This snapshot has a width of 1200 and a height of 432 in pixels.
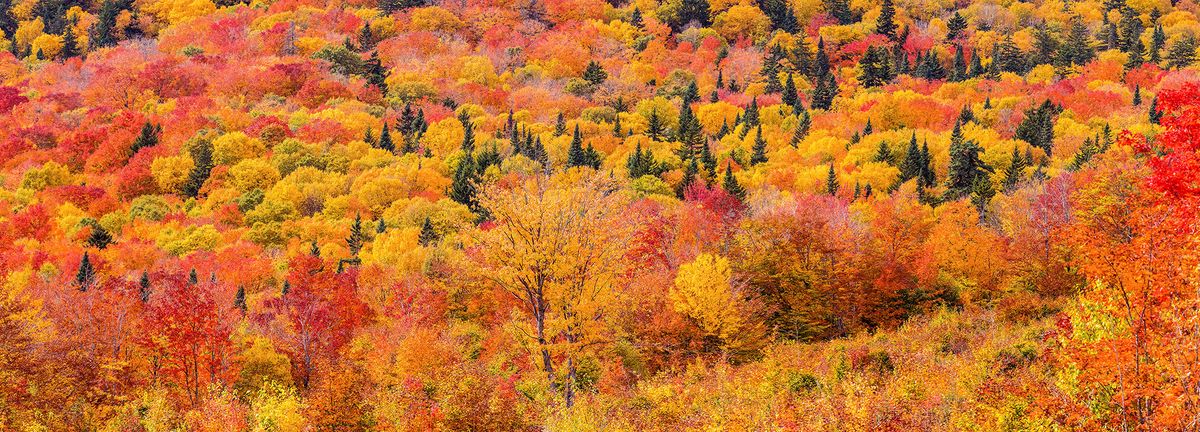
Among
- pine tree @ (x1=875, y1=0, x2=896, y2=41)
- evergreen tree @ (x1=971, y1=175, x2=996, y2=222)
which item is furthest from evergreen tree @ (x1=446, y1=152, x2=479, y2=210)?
pine tree @ (x1=875, y1=0, x2=896, y2=41)

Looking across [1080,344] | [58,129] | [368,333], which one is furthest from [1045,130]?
[58,129]

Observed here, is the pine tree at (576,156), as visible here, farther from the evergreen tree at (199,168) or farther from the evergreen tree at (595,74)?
the evergreen tree at (595,74)

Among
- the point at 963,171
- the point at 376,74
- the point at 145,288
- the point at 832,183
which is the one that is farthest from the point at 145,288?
the point at 376,74

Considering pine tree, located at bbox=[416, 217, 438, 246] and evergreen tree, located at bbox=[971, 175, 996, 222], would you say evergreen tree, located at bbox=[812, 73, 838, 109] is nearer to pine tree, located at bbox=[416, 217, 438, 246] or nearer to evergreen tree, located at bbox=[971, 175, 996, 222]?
evergreen tree, located at bbox=[971, 175, 996, 222]

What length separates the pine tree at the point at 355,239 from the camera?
79688 millimetres

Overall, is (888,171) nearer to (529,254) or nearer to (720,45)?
(529,254)

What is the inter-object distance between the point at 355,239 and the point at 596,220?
183ft

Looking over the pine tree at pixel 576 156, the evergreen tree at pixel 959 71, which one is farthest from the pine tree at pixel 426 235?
the evergreen tree at pixel 959 71

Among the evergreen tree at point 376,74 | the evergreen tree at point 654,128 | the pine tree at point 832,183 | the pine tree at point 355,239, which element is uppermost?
the pine tree at point 832,183

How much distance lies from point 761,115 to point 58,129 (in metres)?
98.2

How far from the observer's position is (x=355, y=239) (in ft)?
265

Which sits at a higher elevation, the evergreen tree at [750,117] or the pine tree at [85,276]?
the pine tree at [85,276]

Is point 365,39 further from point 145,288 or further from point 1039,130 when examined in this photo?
point 1039,130

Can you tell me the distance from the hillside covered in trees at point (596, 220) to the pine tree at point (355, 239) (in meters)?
0.55
